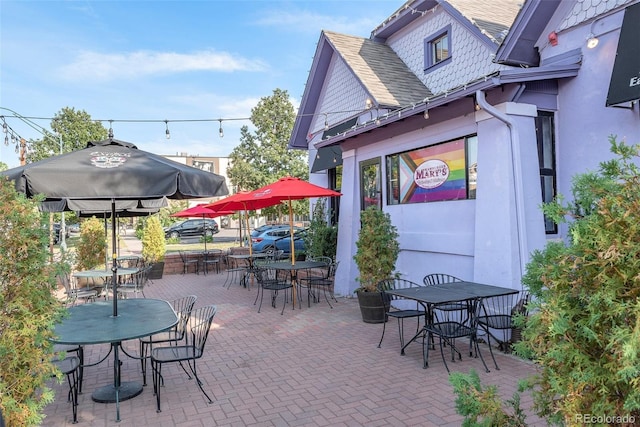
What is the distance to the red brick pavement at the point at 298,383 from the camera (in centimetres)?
390

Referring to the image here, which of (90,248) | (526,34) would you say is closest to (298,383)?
(526,34)

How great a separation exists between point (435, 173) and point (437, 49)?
5148 millimetres

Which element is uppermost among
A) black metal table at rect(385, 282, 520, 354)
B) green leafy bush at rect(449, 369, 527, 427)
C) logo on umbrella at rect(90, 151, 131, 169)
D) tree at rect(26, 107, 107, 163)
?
tree at rect(26, 107, 107, 163)

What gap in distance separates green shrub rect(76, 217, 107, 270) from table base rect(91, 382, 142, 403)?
25.4 ft

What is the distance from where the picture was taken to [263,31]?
14.6 metres

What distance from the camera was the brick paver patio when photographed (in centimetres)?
390

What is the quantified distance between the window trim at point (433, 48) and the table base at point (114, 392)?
963cm

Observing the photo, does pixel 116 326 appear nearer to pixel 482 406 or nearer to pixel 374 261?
pixel 482 406

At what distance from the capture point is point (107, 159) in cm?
436

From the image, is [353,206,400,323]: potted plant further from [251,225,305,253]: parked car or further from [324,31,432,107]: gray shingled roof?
[251,225,305,253]: parked car

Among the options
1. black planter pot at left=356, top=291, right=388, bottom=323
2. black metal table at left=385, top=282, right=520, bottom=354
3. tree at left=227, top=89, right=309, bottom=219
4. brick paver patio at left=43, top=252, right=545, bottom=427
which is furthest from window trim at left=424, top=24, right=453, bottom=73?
tree at left=227, top=89, right=309, bottom=219

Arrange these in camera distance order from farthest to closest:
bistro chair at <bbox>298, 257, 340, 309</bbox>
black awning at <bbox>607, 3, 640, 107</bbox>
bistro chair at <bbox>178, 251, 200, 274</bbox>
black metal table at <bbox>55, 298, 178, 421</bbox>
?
bistro chair at <bbox>178, 251, 200, 274</bbox> < bistro chair at <bbox>298, 257, 340, 309</bbox> < black awning at <bbox>607, 3, 640, 107</bbox> < black metal table at <bbox>55, 298, 178, 421</bbox>

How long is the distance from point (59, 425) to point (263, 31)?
13.7 m

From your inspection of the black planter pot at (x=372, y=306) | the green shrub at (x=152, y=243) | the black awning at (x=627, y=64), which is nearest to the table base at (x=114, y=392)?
the black planter pot at (x=372, y=306)
